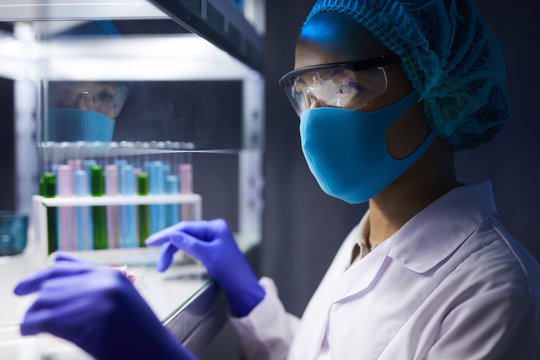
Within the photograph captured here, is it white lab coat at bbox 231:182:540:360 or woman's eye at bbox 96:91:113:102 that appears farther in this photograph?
woman's eye at bbox 96:91:113:102

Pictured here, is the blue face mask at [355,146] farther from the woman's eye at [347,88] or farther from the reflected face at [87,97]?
the reflected face at [87,97]

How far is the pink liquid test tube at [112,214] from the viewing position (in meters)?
1.16

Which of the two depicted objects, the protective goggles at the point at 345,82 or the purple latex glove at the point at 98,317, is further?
the protective goggles at the point at 345,82

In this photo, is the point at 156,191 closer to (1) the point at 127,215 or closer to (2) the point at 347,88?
(1) the point at 127,215

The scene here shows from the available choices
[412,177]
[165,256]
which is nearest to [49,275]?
[165,256]

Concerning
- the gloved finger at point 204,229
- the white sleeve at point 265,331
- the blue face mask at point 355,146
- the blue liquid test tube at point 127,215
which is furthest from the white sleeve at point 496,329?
the blue liquid test tube at point 127,215

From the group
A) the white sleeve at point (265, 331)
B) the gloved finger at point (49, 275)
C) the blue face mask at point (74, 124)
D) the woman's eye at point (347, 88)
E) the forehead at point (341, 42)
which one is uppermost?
the forehead at point (341, 42)

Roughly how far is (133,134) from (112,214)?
16.2 inches

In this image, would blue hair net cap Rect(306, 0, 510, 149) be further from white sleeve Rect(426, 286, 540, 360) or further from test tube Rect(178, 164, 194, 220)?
test tube Rect(178, 164, 194, 220)

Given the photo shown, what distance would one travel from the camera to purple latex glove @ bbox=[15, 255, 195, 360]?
49 centimetres

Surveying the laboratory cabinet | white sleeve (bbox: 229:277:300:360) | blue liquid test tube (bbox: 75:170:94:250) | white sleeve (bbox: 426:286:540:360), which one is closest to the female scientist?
white sleeve (bbox: 426:286:540:360)

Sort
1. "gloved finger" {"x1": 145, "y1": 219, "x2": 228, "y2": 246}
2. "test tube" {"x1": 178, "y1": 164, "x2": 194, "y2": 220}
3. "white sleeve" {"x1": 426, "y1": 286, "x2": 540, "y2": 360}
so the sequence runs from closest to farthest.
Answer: "white sleeve" {"x1": 426, "y1": 286, "x2": 540, "y2": 360} → "gloved finger" {"x1": 145, "y1": 219, "x2": 228, "y2": 246} → "test tube" {"x1": 178, "y1": 164, "x2": 194, "y2": 220}

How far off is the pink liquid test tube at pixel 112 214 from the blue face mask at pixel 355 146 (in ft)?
2.07

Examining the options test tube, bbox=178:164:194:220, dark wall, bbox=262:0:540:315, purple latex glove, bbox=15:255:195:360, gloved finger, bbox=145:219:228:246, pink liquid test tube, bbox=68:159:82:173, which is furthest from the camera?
dark wall, bbox=262:0:540:315
